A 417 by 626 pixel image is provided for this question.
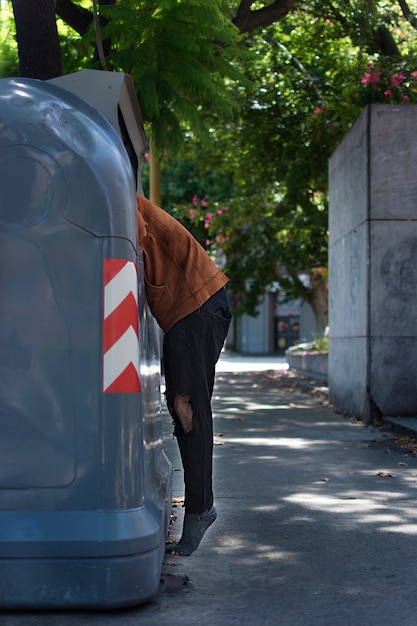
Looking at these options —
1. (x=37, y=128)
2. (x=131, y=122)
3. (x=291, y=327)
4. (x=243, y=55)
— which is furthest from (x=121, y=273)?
(x=291, y=327)

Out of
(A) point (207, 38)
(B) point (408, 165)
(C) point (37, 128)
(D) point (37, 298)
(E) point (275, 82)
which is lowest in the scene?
(D) point (37, 298)

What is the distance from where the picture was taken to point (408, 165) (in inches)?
427

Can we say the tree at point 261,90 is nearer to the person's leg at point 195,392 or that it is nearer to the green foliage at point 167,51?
the green foliage at point 167,51

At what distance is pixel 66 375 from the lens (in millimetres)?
3607

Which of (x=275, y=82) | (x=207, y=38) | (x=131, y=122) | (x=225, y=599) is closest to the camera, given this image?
(x=225, y=599)

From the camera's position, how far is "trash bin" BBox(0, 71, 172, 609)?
11.6ft

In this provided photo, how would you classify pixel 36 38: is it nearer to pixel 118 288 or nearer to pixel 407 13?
pixel 118 288

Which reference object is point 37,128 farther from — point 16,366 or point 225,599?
point 225,599

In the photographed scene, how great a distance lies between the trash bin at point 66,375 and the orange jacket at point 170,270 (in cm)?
57

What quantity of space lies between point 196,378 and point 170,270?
0.50m

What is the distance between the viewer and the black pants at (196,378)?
14.2 feet

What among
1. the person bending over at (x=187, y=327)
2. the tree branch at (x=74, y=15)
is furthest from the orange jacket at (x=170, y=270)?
the tree branch at (x=74, y=15)

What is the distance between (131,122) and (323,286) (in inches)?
879

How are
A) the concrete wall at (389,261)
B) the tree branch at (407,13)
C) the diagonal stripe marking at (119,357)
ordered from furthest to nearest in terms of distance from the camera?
the tree branch at (407,13) → the concrete wall at (389,261) → the diagonal stripe marking at (119,357)
